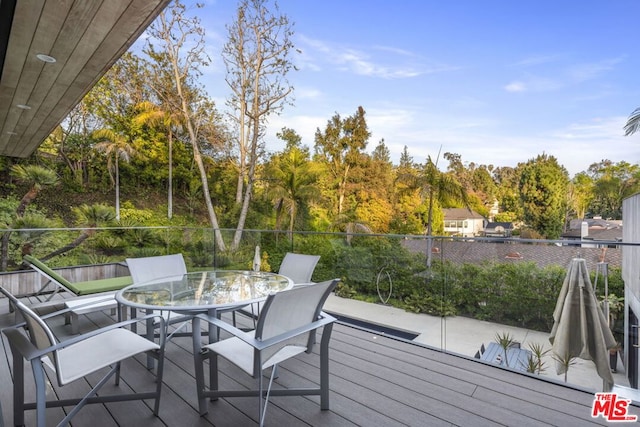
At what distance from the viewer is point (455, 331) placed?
3.04 m

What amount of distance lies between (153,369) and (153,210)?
14498 millimetres

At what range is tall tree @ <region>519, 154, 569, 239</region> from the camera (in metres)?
21.8

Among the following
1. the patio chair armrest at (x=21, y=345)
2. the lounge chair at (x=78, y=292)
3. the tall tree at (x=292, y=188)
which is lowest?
the lounge chair at (x=78, y=292)

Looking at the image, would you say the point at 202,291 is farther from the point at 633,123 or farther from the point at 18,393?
the point at 633,123

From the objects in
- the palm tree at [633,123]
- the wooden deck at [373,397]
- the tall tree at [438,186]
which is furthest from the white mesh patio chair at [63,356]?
the tall tree at [438,186]

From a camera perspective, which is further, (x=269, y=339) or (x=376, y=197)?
(x=376, y=197)

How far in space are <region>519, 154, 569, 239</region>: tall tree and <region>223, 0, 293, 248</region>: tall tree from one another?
1873 cm

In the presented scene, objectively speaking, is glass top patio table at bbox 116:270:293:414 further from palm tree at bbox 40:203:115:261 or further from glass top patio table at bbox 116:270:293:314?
palm tree at bbox 40:203:115:261

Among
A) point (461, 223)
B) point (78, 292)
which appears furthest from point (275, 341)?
point (461, 223)

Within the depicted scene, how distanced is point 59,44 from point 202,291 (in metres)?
2.11

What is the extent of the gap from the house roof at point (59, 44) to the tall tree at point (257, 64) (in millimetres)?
8871

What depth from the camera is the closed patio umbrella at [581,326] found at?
8.06ft

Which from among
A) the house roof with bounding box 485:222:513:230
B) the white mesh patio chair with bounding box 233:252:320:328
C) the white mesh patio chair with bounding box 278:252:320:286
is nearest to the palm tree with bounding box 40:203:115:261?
the white mesh patio chair with bounding box 233:252:320:328

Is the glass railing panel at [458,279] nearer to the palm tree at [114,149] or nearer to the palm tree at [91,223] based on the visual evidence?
the palm tree at [91,223]
